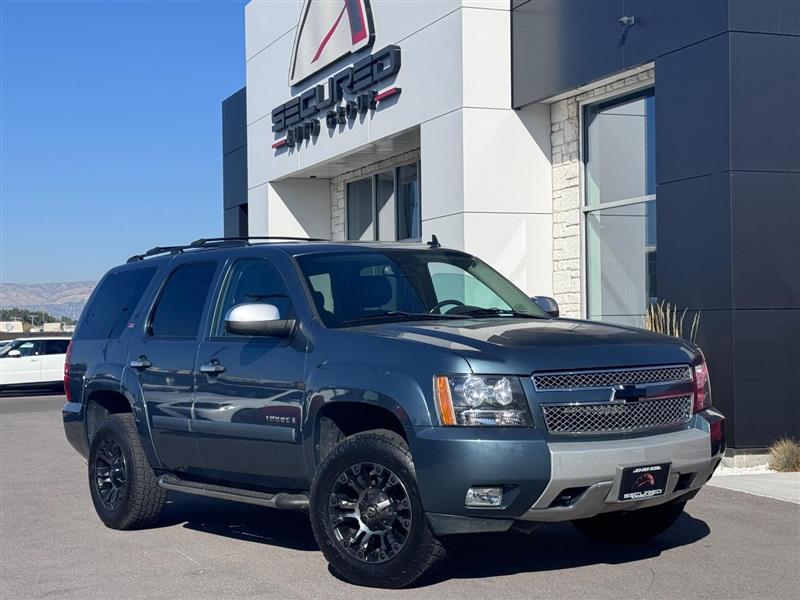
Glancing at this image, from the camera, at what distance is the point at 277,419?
6.80 metres

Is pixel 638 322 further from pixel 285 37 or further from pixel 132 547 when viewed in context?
pixel 285 37

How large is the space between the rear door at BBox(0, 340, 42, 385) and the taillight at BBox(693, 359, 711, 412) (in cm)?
2399

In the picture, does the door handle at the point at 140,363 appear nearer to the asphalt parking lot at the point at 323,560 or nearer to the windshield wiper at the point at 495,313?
the asphalt parking lot at the point at 323,560

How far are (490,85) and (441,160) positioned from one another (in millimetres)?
1289

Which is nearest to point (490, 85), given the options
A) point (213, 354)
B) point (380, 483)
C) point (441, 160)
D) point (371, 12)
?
point (441, 160)

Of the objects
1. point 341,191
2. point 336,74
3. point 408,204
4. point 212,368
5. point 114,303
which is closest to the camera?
point 212,368

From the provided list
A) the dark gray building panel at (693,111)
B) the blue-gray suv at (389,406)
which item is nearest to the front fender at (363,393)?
the blue-gray suv at (389,406)

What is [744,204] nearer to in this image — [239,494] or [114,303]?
[114,303]

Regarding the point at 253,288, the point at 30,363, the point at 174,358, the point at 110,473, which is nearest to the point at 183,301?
the point at 174,358

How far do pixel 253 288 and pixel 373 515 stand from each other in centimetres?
201

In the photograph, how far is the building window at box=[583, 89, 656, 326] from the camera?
13.7m

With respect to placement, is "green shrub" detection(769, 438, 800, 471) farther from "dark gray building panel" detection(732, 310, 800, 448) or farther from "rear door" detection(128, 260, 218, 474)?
"rear door" detection(128, 260, 218, 474)

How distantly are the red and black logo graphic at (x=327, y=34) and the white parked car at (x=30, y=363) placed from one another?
11.1m

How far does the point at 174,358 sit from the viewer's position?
7773 millimetres
